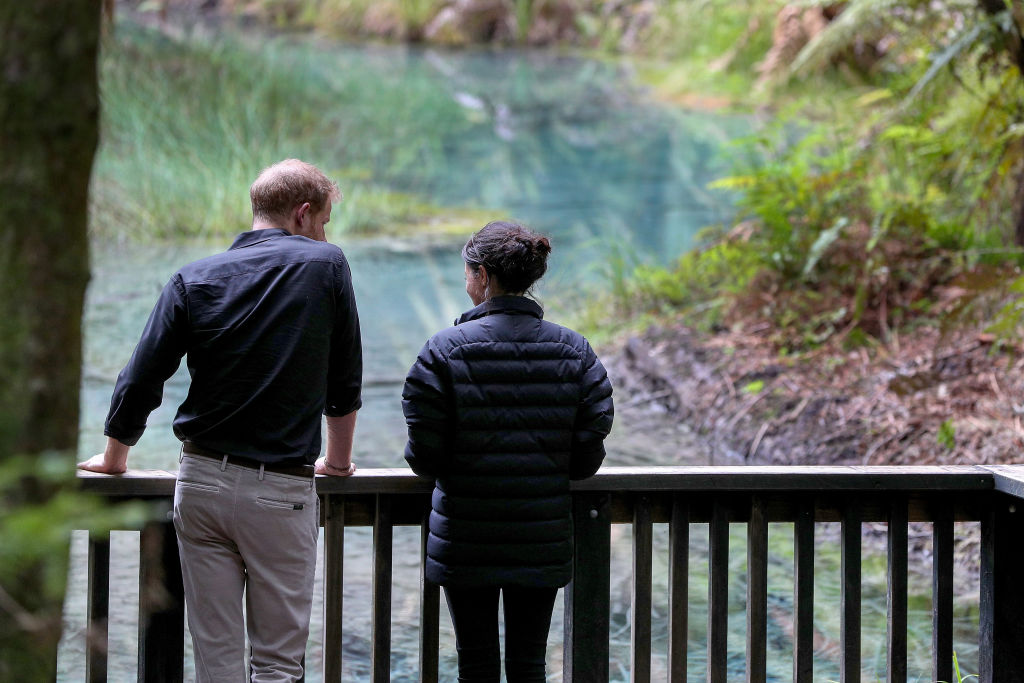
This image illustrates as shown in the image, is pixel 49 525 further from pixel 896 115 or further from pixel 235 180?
pixel 235 180

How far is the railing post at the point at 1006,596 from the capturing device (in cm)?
295

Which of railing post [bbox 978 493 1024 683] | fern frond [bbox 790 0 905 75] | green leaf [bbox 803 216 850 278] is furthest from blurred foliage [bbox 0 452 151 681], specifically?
fern frond [bbox 790 0 905 75]

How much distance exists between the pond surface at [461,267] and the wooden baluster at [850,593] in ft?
3.65

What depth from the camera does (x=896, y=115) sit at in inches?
293

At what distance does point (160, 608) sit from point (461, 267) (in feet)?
26.6

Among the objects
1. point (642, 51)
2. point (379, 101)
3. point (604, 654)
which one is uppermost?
point (642, 51)

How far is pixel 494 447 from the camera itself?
103 inches

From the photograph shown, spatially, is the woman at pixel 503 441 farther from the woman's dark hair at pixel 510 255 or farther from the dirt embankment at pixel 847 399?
the dirt embankment at pixel 847 399

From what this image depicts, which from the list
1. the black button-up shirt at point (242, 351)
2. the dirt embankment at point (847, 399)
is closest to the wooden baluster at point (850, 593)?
the black button-up shirt at point (242, 351)

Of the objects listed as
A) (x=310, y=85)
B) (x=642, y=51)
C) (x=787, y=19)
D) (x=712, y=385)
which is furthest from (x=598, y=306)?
(x=642, y=51)

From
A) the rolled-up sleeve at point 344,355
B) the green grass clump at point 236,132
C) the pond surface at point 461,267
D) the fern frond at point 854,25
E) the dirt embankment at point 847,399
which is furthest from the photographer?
the green grass clump at point 236,132

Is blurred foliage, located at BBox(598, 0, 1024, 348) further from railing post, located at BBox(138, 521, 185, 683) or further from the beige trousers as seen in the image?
railing post, located at BBox(138, 521, 185, 683)

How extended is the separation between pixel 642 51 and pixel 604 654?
20167 millimetres

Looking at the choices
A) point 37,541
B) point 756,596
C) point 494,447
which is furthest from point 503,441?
A: point 37,541
